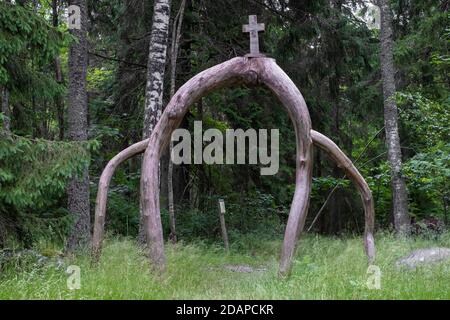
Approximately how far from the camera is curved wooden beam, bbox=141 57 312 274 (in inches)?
263

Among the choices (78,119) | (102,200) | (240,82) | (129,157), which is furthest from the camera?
(78,119)

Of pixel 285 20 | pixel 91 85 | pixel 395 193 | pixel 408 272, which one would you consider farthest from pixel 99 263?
pixel 91 85

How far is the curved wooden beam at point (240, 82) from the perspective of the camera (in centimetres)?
668

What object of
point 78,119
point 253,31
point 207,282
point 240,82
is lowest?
point 207,282

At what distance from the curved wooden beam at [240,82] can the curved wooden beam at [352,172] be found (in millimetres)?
336

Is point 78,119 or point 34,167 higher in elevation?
point 78,119

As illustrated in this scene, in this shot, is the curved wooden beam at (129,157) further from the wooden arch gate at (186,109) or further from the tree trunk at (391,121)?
the tree trunk at (391,121)

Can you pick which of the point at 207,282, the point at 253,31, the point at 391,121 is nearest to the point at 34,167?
the point at 207,282

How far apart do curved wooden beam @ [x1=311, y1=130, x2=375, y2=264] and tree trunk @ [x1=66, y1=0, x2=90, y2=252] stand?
4.72 meters

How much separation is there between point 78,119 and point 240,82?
4126 mm

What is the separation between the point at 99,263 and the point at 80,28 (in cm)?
557

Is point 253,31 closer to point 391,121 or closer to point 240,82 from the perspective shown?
point 240,82

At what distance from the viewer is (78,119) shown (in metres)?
9.76

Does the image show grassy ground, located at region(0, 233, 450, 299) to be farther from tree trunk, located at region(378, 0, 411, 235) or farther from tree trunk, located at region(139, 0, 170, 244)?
tree trunk, located at region(378, 0, 411, 235)
